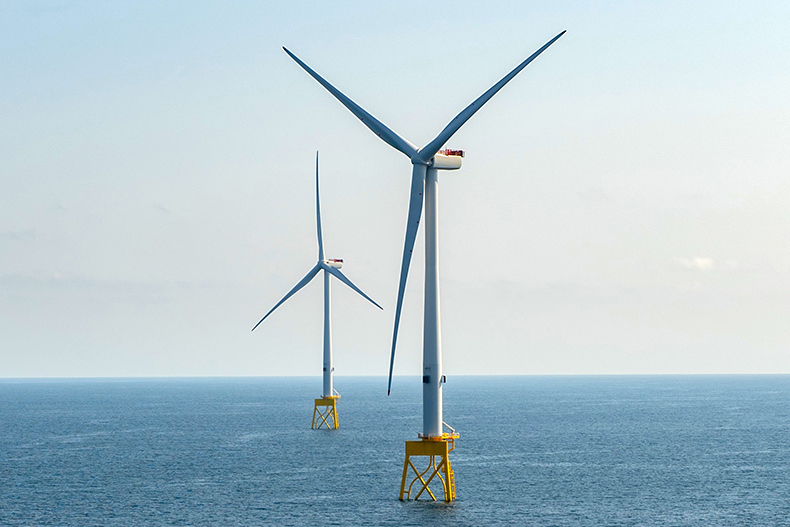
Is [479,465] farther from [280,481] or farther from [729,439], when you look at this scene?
[729,439]

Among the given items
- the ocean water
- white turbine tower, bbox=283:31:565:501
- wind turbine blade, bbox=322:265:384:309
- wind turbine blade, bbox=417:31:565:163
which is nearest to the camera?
wind turbine blade, bbox=417:31:565:163

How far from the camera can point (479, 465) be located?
119 meters

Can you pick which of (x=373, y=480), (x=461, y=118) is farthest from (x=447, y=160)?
(x=373, y=480)

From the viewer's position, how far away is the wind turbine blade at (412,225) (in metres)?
70.2

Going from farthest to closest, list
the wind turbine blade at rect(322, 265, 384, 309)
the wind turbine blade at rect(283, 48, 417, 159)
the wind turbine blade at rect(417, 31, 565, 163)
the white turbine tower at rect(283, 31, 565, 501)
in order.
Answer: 1. the wind turbine blade at rect(322, 265, 384, 309)
2. the wind turbine blade at rect(283, 48, 417, 159)
3. the white turbine tower at rect(283, 31, 565, 501)
4. the wind turbine blade at rect(417, 31, 565, 163)

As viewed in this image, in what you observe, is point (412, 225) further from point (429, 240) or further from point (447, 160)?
point (447, 160)

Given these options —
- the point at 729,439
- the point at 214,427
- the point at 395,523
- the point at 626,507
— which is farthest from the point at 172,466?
the point at 729,439

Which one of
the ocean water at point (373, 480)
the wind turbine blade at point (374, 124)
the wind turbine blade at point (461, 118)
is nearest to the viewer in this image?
the wind turbine blade at point (461, 118)

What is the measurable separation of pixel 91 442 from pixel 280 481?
70644mm

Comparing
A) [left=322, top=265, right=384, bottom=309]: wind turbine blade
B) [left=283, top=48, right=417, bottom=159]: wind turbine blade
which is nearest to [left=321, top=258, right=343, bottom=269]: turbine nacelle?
[left=322, top=265, right=384, bottom=309]: wind turbine blade

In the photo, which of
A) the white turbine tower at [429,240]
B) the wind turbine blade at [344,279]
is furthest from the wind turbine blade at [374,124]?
the wind turbine blade at [344,279]

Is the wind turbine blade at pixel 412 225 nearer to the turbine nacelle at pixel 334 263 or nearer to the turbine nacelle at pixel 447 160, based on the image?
the turbine nacelle at pixel 447 160

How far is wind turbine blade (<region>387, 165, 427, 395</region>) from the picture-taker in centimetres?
7025

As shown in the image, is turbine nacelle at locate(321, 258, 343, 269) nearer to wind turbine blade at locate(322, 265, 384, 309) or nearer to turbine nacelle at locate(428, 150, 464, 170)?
wind turbine blade at locate(322, 265, 384, 309)
